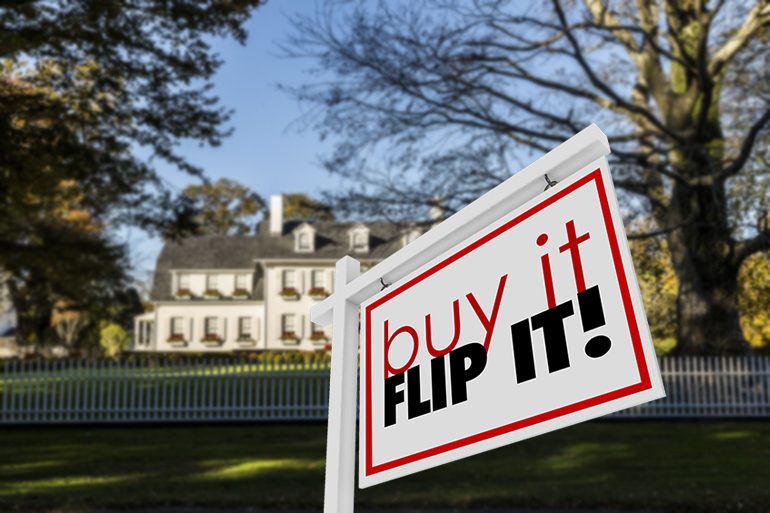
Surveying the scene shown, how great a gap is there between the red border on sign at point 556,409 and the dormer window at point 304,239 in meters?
42.0

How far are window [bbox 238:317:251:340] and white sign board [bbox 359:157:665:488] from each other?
4288cm

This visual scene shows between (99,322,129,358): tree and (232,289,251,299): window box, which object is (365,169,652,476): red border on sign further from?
(99,322,129,358): tree

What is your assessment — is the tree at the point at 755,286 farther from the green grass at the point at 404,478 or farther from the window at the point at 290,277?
the window at the point at 290,277

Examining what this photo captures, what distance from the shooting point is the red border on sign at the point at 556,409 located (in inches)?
37.6

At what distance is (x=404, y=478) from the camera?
797 centimetres

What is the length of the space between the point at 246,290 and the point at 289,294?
Result: 12.9 ft

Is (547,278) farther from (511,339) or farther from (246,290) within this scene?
(246,290)

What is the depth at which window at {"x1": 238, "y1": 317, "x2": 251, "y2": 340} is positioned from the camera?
4300 centimetres

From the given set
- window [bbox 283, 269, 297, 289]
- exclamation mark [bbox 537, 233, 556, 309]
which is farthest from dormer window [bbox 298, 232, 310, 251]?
exclamation mark [bbox 537, 233, 556, 309]

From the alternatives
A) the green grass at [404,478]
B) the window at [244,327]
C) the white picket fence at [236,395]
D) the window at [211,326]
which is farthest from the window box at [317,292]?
the green grass at [404,478]

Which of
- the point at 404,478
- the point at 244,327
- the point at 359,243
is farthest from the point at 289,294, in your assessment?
the point at 404,478

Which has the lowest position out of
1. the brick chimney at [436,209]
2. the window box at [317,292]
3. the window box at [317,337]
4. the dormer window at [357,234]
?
the brick chimney at [436,209]

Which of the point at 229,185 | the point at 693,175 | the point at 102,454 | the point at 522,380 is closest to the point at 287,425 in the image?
the point at 102,454

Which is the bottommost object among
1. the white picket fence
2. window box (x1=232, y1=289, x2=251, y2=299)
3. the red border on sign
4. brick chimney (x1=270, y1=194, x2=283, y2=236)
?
the red border on sign
